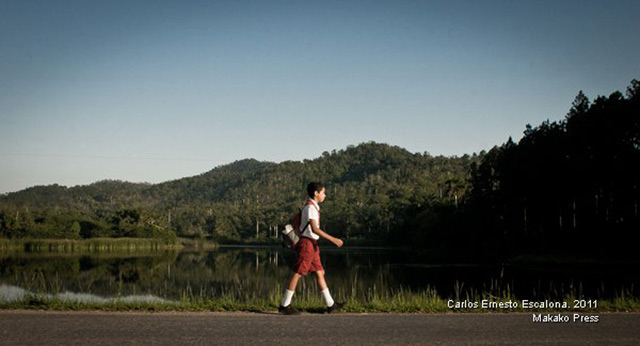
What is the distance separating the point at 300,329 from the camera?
7871 mm

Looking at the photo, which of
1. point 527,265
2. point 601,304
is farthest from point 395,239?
point 601,304

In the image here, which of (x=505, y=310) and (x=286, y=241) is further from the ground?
(x=286, y=241)

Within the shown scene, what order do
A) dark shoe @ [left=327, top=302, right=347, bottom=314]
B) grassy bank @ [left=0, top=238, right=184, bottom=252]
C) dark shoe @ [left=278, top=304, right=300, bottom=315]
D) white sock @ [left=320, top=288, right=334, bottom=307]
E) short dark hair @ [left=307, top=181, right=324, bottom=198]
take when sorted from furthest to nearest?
grassy bank @ [left=0, top=238, right=184, bottom=252] < short dark hair @ [left=307, top=181, right=324, bottom=198] < dark shoe @ [left=327, top=302, right=347, bottom=314] < white sock @ [left=320, top=288, right=334, bottom=307] < dark shoe @ [left=278, top=304, right=300, bottom=315]

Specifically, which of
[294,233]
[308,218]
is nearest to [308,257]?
[294,233]

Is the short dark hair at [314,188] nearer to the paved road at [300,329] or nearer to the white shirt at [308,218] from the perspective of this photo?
the white shirt at [308,218]

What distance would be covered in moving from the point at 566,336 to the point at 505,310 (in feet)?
9.48

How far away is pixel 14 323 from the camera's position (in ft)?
26.3

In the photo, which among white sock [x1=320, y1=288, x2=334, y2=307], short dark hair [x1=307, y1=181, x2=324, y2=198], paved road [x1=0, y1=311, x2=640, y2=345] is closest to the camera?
paved road [x1=0, y1=311, x2=640, y2=345]

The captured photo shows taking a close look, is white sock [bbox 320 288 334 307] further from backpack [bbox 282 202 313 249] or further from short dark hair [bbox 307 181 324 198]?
short dark hair [bbox 307 181 324 198]

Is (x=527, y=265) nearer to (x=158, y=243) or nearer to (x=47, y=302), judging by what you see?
(x=47, y=302)

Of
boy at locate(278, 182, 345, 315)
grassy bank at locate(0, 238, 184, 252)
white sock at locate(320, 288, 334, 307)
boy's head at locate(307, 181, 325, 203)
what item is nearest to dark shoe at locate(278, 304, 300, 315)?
boy at locate(278, 182, 345, 315)

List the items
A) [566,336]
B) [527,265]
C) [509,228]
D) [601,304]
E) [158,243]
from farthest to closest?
[158,243]
[509,228]
[527,265]
[601,304]
[566,336]

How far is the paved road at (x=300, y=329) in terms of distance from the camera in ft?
23.2

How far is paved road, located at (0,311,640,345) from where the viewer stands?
23.2 feet
